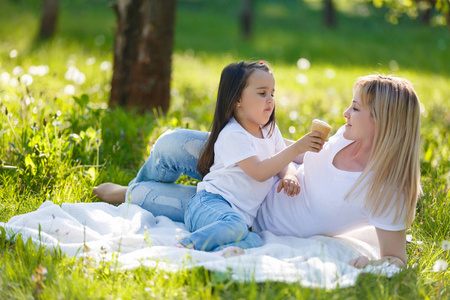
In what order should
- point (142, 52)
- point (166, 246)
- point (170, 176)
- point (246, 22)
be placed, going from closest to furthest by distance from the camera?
1. point (166, 246)
2. point (170, 176)
3. point (142, 52)
4. point (246, 22)

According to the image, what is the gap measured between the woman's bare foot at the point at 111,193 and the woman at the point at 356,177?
5.0 inches

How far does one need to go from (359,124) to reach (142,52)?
3.46 metres

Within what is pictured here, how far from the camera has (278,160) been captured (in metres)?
2.79

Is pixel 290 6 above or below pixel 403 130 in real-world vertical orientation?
above

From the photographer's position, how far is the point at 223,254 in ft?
8.31

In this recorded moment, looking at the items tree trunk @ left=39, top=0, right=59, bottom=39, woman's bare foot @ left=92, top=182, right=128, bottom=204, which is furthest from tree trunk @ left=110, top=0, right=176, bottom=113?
tree trunk @ left=39, top=0, right=59, bottom=39

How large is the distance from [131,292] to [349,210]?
1.22 m

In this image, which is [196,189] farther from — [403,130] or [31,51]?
[31,51]

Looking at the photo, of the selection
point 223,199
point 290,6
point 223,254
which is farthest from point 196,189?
point 290,6

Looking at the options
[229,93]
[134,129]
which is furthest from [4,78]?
[229,93]

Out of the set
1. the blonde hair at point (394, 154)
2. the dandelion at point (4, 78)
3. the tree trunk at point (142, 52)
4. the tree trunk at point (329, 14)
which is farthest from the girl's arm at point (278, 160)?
the tree trunk at point (329, 14)

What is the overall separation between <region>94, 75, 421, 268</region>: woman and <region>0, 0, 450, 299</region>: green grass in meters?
0.31

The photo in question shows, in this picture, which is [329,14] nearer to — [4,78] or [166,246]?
[4,78]

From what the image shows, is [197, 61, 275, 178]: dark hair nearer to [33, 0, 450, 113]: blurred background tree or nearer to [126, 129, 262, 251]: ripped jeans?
[126, 129, 262, 251]: ripped jeans
